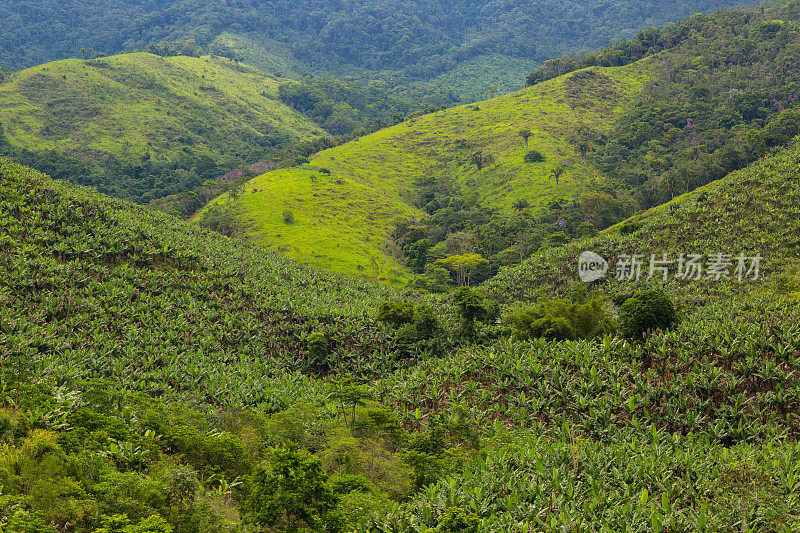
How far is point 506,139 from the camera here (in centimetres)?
12444

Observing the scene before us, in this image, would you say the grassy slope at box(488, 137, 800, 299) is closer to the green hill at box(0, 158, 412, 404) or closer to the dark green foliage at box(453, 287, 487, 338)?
the dark green foliage at box(453, 287, 487, 338)

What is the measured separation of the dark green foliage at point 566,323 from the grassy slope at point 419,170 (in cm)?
4525

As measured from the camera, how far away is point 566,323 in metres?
28.3

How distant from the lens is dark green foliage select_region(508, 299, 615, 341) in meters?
28.3

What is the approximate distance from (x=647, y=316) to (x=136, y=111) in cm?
16300

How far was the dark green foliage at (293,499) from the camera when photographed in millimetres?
10094

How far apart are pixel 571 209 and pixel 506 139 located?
133ft

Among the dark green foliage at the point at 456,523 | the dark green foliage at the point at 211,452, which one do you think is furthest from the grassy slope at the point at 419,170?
the dark green foliage at the point at 456,523

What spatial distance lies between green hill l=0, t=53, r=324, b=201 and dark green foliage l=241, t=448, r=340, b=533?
125m

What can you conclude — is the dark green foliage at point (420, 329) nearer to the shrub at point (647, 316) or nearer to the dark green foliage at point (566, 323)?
the dark green foliage at point (566, 323)

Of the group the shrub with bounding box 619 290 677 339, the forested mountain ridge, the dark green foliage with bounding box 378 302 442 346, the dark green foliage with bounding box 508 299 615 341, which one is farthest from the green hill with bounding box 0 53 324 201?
the shrub with bounding box 619 290 677 339

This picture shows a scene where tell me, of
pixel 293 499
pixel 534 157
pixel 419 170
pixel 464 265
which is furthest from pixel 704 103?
pixel 293 499

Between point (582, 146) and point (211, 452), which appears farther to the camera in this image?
point (582, 146)

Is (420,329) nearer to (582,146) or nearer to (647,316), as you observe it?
(647,316)
